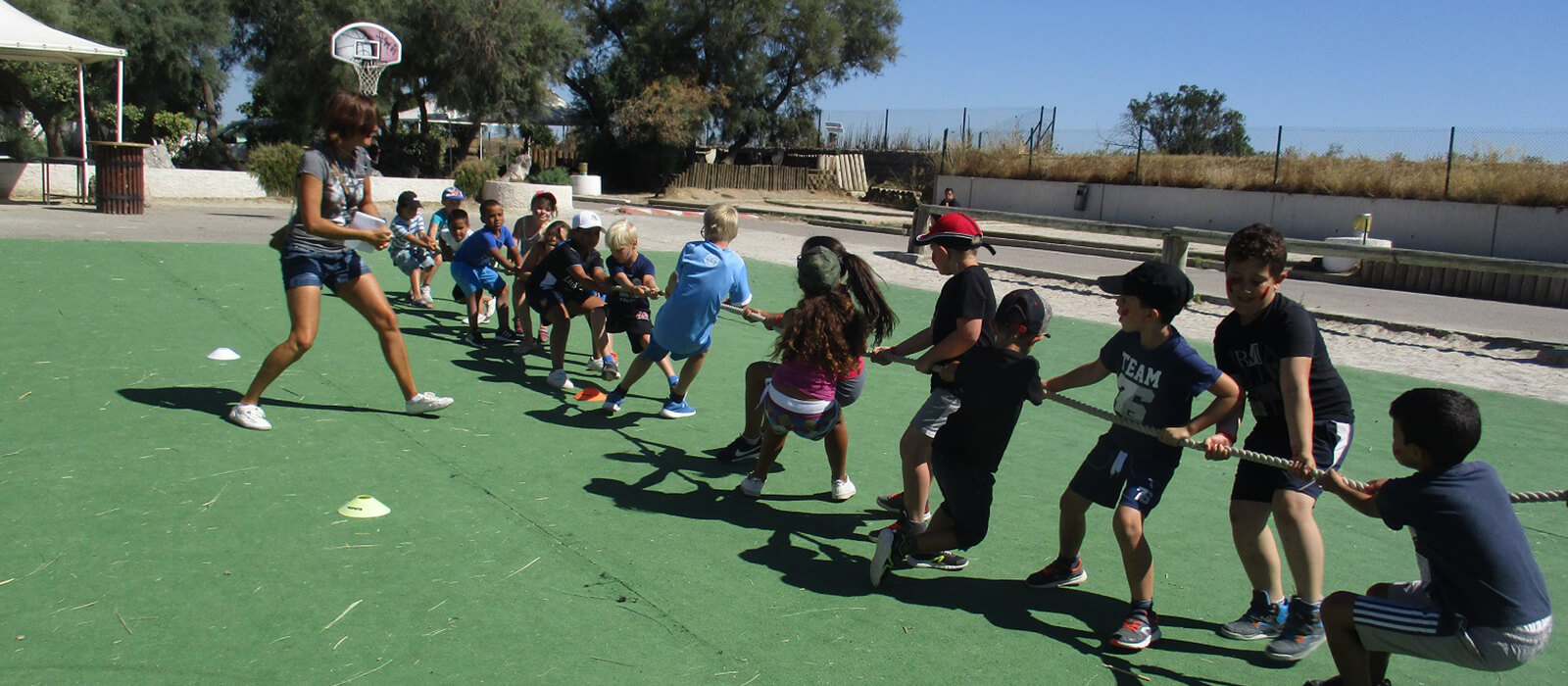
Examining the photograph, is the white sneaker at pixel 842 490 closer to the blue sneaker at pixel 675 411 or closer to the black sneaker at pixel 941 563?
the black sneaker at pixel 941 563

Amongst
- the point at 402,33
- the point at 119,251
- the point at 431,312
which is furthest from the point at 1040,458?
the point at 402,33

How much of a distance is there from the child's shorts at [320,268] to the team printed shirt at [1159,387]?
408 centimetres

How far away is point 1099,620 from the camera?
4.38m

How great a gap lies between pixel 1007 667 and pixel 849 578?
936 mm

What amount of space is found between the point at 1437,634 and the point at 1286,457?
0.98m

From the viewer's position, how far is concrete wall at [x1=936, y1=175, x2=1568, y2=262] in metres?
27.1

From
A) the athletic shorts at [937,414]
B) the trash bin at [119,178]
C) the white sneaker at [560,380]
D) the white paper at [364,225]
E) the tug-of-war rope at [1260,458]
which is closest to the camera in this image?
the tug-of-war rope at [1260,458]

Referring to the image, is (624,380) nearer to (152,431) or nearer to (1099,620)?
(152,431)

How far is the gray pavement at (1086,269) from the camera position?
14.0m

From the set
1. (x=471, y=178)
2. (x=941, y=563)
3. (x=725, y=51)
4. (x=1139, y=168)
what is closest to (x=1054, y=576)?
(x=941, y=563)

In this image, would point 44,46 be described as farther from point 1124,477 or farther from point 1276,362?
point 1276,362

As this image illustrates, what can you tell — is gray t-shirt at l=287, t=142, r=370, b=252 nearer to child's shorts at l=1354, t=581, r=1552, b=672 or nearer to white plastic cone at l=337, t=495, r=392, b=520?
white plastic cone at l=337, t=495, r=392, b=520

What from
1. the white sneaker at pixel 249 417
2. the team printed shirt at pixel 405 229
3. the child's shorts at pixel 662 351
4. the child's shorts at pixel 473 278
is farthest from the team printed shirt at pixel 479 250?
the white sneaker at pixel 249 417

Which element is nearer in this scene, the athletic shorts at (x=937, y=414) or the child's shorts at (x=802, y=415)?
the athletic shorts at (x=937, y=414)
